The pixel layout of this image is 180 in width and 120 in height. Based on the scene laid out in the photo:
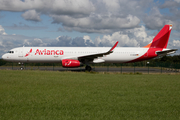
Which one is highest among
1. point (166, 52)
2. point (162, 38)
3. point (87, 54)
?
point (162, 38)

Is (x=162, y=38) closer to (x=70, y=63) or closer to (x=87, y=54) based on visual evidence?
(x=87, y=54)

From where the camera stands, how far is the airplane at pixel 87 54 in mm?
27625

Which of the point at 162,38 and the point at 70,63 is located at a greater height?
the point at 162,38

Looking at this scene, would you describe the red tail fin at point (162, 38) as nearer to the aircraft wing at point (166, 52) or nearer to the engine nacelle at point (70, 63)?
the aircraft wing at point (166, 52)

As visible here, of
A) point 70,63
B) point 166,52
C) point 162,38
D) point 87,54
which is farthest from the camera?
point 162,38

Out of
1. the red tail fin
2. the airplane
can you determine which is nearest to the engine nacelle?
the airplane

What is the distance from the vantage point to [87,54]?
2866cm

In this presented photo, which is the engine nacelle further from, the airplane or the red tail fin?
the red tail fin

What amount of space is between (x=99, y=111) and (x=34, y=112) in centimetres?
239

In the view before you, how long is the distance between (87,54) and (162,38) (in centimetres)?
1329

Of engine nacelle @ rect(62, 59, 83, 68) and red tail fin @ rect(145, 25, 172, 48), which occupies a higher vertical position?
red tail fin @ rect(145, 25, 172, 48)

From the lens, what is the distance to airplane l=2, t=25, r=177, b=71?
90.6 feet

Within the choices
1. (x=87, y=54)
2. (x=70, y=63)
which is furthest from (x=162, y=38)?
(x=70, y=63)

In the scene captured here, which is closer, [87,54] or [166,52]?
[87,54]
